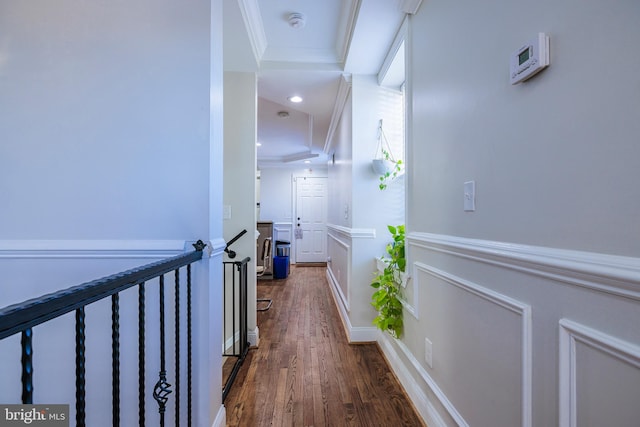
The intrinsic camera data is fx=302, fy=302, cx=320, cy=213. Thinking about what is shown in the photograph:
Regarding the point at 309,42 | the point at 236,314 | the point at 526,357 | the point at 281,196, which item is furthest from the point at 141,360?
the point at 281,196

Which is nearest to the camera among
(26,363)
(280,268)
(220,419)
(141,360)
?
(26,363)

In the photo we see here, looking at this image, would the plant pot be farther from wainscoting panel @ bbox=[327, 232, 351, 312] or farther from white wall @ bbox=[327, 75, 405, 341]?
wainscoting panel @ bbox=[327, 232, 351, 312]

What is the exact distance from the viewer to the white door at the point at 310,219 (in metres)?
7.16

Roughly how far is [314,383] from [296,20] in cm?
248

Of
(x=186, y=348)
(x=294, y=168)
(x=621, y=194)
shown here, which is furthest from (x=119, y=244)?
(x=294, y=168)

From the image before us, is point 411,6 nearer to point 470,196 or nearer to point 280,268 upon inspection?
point 470,196

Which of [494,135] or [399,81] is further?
[399,81]

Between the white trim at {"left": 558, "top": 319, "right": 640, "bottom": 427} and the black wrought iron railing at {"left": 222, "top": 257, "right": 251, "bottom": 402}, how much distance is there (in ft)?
6.11

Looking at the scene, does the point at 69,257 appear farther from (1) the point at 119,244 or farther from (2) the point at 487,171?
(2) the point at 487,171

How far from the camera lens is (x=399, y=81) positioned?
255 cm

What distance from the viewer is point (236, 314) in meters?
2.56

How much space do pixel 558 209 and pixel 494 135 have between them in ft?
1.17

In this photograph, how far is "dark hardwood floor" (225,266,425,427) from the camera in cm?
161

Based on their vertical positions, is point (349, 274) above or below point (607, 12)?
below
